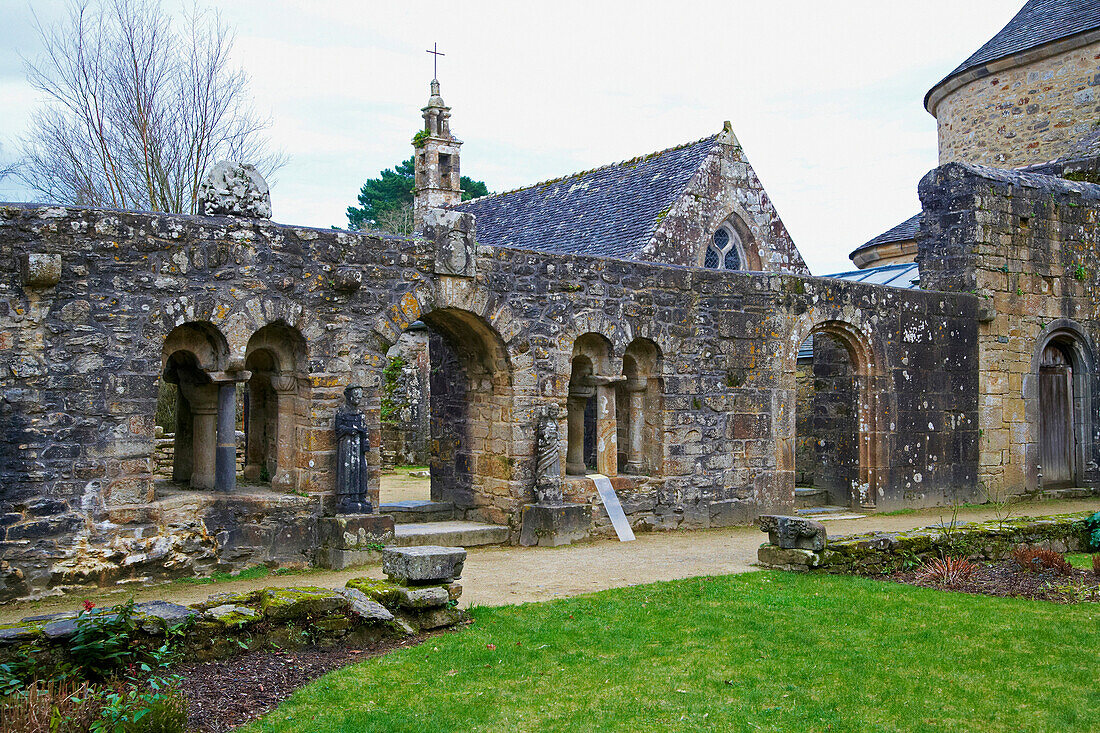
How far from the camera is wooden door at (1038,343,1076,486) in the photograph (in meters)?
15.4

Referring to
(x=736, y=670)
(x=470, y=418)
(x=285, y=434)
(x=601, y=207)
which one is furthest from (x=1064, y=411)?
(x=285, y=434)

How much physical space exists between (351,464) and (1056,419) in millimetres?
11471

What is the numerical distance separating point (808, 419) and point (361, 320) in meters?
7.78

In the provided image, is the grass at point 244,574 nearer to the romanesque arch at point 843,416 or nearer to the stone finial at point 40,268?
the stone finial at point 40,268

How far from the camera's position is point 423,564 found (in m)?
6.79

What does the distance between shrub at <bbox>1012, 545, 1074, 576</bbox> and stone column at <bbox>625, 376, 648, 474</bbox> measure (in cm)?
436

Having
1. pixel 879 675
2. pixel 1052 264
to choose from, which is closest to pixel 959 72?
pixel 1052 264

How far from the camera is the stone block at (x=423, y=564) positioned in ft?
22.3

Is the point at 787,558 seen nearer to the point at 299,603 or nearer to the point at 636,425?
the point at 636,425

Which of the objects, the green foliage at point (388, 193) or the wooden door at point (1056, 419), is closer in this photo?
the wooden door at point (1056, 419)

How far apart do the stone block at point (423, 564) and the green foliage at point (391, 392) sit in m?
13.7

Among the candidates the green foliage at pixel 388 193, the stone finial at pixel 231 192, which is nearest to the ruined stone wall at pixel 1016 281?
the stone finial at pixel 231 192

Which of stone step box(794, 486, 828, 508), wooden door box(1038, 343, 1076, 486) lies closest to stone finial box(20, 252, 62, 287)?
stone step box(794, 486, 828, 508)

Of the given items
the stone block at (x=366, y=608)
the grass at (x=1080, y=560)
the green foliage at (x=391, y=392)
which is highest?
the green foliage at (x=391, y=392)
